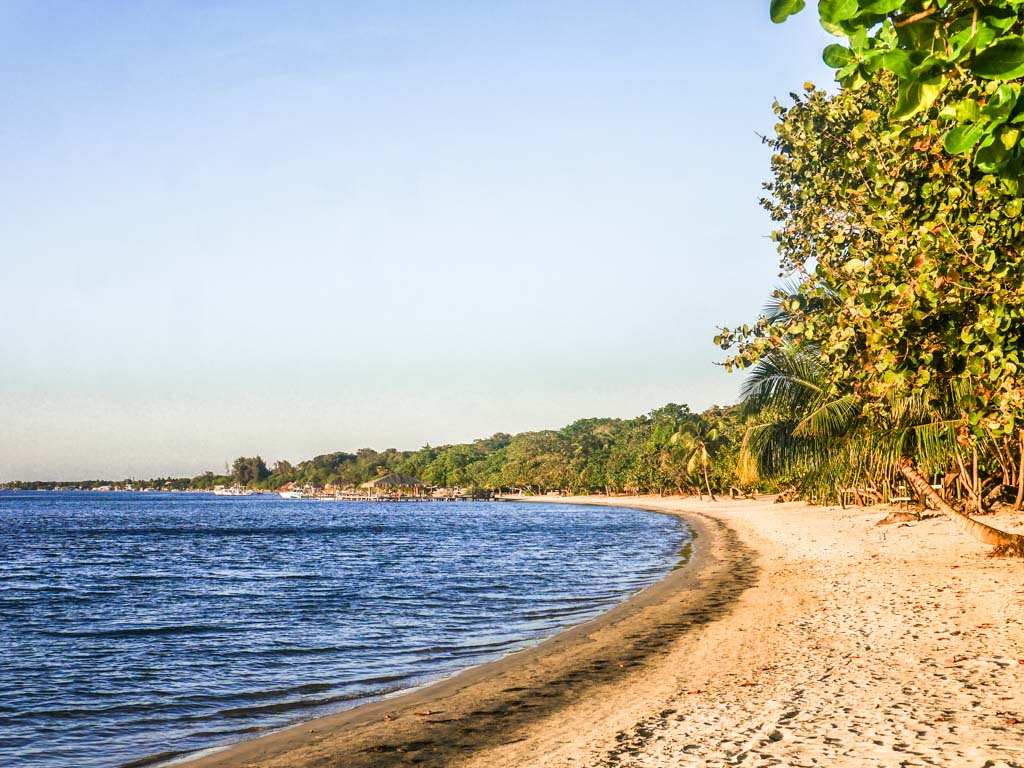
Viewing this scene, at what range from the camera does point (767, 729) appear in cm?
807

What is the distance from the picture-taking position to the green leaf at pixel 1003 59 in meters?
3.30

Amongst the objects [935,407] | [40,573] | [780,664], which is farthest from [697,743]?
[40,573]

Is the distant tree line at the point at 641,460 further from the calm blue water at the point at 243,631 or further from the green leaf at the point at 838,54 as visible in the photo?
the green leaf at the point at 838,54

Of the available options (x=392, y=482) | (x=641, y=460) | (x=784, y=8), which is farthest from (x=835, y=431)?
(x=392, y=482)

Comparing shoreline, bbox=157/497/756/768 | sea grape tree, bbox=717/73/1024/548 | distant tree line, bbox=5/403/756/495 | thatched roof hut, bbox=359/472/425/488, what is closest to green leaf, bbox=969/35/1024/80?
sea grape tree, bbox=717/73/1024/548

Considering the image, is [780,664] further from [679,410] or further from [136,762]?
[679,410]

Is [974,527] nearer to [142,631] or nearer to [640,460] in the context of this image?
[142,631]

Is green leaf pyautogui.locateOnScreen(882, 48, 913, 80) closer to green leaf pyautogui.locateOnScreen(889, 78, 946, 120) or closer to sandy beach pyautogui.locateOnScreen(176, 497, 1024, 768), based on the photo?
green leaf pyautogui.locateOnScreen(889, 78, 946, 120)

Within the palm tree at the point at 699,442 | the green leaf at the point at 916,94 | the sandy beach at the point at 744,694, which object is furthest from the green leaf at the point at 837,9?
the palm tree at the point at 699,442

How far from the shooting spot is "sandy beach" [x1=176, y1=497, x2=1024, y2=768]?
24.8ft

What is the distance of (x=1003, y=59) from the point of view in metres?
3.34

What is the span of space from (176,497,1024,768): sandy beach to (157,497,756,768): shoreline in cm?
4

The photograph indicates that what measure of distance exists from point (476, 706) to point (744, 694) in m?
3.38

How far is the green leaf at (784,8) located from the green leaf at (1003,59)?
0.71 metres
